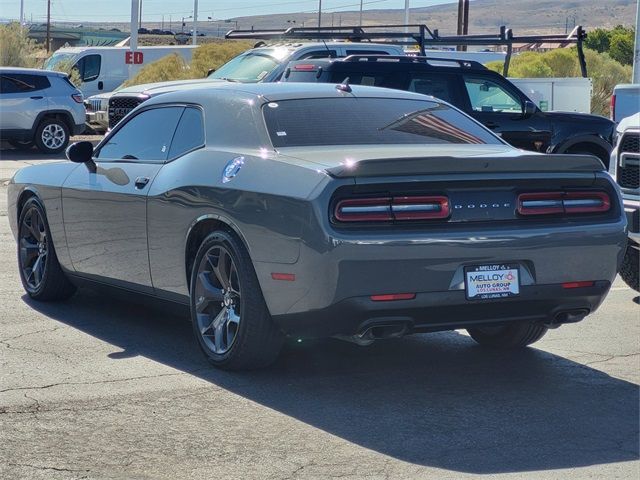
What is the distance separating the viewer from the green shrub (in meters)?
34.2

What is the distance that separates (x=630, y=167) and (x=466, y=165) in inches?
118

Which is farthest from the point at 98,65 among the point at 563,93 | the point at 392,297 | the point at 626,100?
the point at 392,297

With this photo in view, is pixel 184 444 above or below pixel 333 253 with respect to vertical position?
below

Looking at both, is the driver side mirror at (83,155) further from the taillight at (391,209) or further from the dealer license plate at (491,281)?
the dealer license plate at (491,281)

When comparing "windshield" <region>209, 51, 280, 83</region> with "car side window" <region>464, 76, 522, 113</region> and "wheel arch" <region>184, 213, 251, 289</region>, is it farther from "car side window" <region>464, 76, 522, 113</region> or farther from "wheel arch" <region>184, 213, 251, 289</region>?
"wheel arch" <region>184, 213, 251, 289</region>

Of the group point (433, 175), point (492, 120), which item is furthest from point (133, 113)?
point (492, 120)

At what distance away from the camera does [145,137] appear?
313 inches

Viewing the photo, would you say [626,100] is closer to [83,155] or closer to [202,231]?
[83,155]

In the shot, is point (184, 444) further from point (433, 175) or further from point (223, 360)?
point (433, 175)

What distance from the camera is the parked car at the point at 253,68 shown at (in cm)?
1828

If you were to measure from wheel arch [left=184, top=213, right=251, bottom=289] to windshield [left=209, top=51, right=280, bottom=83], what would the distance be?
11057 mm

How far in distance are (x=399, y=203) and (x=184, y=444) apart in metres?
1.64

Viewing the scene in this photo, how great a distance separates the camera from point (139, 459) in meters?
5.32

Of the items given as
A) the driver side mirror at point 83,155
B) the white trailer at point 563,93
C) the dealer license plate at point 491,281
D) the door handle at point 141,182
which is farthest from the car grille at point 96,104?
the dealer license plate at point 491,281
